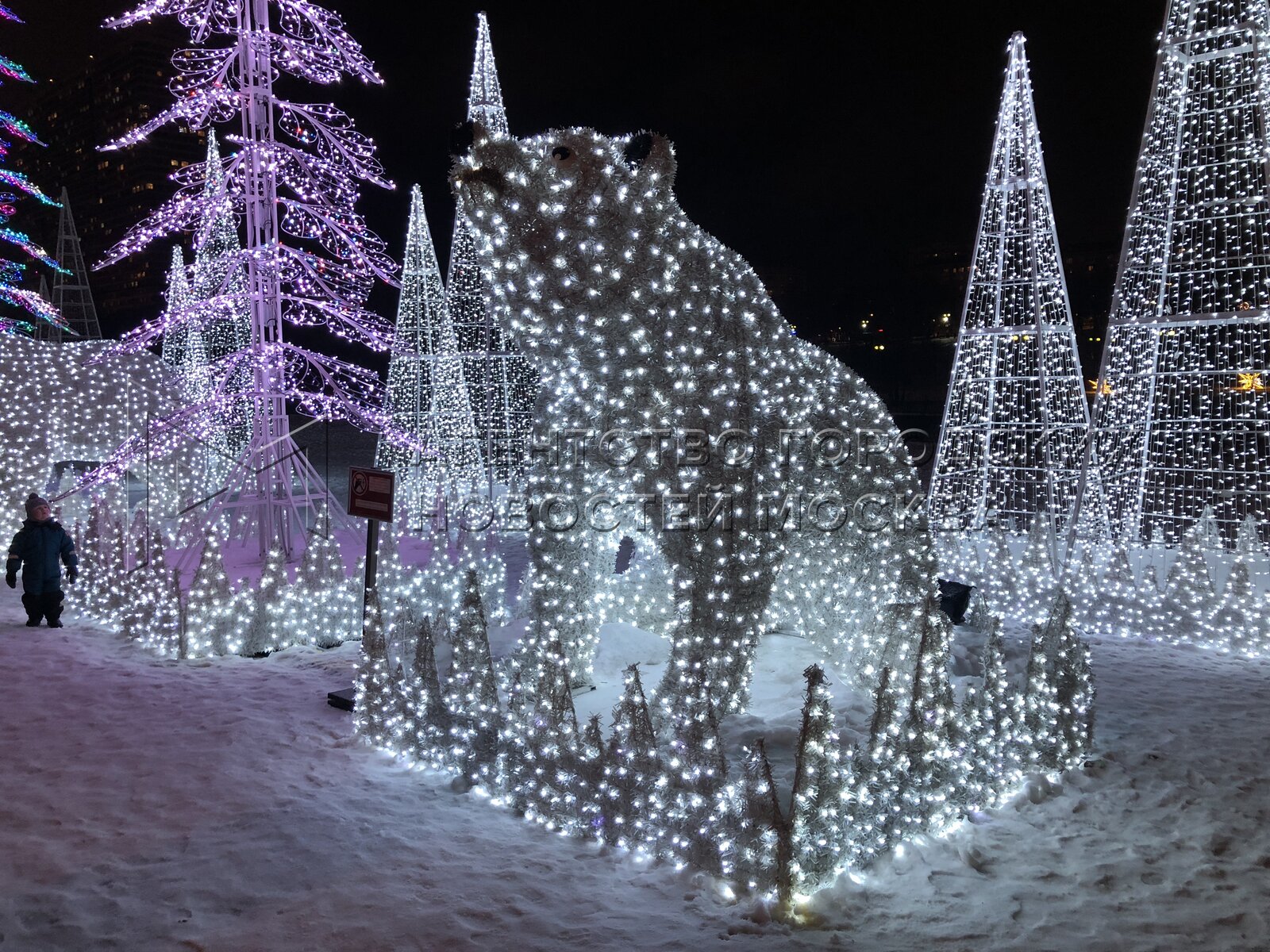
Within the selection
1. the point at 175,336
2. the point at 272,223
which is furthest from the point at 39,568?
the point at 175,336

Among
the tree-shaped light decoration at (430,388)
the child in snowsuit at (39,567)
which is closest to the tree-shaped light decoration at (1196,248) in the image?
the tree-shaped light decoration at (430,388)

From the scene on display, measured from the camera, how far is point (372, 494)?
5059 millimetres

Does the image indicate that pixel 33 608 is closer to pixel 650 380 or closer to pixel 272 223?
pixel 272 223

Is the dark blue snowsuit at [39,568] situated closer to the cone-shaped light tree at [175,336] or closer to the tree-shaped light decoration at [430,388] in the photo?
the tree-shaped light decoration at [430,388]

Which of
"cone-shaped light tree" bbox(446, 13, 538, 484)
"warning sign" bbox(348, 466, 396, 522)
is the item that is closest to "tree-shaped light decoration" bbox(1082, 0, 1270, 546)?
"cone-shaped light tree" bbox(446, 13, 538, 484)

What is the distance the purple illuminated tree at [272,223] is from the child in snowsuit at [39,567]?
156 cm

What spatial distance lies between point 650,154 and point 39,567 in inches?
246

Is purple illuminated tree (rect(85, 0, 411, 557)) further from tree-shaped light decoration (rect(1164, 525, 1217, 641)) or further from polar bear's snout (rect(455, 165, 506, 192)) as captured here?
tree-shaped light decoration (rect(1164, 525, 1217, 641))

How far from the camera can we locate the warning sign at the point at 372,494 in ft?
16.4

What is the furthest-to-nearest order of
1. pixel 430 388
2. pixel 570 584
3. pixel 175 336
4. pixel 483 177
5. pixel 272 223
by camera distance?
pixel 175 336 < pixel 430 388 < pixel 272 223 < pixel 570 584 < pixel 483 177

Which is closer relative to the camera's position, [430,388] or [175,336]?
[430,388]

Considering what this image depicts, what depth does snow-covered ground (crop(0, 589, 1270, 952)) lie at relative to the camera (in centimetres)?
277

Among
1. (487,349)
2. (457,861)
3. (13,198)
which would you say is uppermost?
(13,198)

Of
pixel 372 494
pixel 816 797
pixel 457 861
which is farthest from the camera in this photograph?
pixel 372 494
